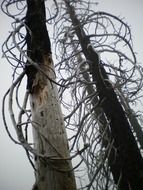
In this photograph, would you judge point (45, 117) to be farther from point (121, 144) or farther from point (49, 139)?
point (121, 144)

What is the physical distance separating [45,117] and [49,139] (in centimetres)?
21

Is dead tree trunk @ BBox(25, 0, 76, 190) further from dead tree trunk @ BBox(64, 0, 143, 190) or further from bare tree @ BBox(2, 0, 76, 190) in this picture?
dead tree trunk @ BBox(64, 0, 143, 190)

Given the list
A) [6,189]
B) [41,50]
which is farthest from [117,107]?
[6,189]

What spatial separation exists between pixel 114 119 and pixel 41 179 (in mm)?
2467

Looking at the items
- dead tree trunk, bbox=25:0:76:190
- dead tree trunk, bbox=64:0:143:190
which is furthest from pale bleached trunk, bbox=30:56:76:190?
dead tree trunk, bbox=64:0:143:190

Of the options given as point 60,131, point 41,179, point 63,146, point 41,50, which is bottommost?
point 41,179

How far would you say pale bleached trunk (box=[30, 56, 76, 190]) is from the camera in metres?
1.69

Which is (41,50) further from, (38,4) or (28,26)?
(38,4)

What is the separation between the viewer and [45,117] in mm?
1934

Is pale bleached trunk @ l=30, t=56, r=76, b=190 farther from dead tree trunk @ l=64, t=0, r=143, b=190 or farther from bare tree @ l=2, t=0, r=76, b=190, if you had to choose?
dead tree trunk @ l=64, t=0, r=143, b=190

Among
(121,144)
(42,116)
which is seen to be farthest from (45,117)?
(121,144)

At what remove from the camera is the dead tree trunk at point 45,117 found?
1.71 m

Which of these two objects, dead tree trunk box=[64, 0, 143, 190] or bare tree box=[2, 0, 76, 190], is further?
dead tree trunk box=[64, 0, 143, 190]

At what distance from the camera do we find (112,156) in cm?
443
